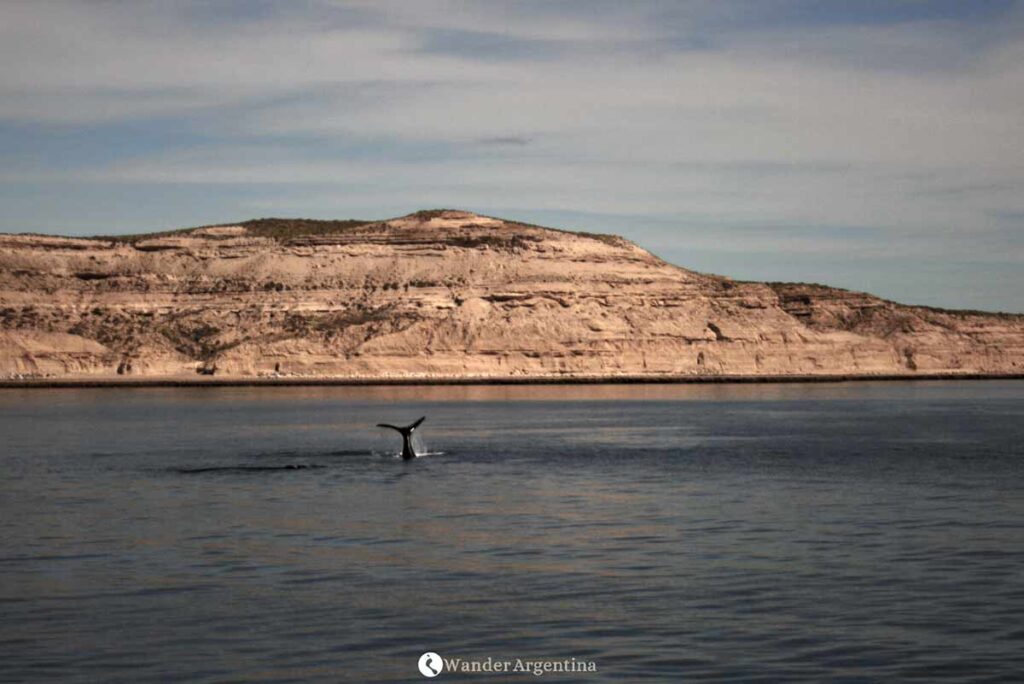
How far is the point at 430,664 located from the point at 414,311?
141m

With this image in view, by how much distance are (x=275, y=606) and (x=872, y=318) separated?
167m

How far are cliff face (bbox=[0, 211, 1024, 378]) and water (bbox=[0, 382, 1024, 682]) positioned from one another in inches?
3881

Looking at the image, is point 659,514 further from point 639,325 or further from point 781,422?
point 639,325

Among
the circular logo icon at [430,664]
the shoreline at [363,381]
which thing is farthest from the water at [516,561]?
the shoreline at [363,381]

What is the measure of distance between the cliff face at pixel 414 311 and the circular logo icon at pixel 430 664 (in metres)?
134

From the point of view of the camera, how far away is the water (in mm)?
17516

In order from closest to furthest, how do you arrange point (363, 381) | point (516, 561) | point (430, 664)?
point (430, 664) → point (516, 561) → point (363, 381)

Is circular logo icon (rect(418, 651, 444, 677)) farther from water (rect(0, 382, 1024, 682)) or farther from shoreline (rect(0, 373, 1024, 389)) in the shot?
shoreline (rect(0, 373, 1024, 389))

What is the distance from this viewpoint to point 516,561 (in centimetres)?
2467

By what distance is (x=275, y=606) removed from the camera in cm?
2047

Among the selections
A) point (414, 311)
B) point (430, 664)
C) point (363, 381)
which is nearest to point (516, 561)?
point (430, 664)

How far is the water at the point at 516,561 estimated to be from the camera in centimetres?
1752

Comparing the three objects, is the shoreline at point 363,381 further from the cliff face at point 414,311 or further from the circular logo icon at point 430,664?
the circular logo icon at point 430,664

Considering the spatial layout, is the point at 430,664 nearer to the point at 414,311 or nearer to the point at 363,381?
the point at 363,381
